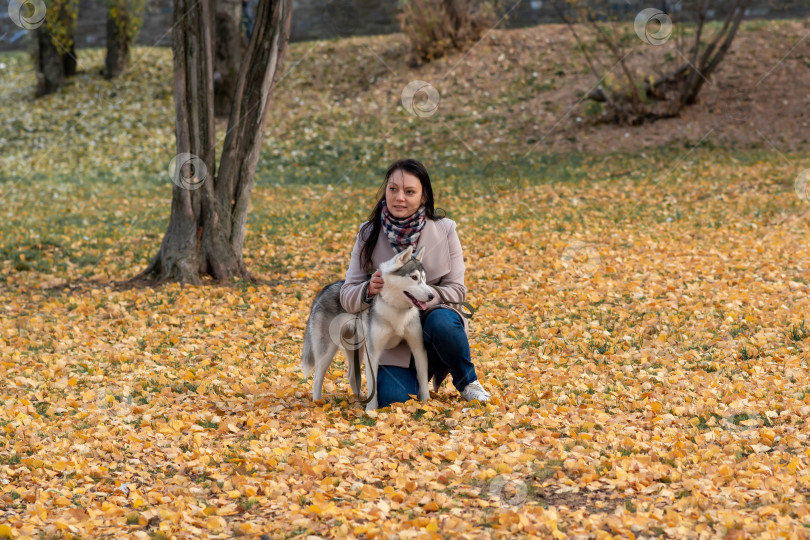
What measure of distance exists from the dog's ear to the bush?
56.2 feet

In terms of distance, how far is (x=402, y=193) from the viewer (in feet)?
16.8

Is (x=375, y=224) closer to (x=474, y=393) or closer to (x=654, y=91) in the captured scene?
(x=474, y=393)

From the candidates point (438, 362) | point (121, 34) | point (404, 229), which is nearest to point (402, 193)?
point (404, 229)

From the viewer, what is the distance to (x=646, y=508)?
3895mm

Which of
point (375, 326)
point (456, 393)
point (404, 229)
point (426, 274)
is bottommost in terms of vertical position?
point (456, 393)

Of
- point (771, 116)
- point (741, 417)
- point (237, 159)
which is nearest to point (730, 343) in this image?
point (741, 417)

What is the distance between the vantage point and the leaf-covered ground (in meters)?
4.07

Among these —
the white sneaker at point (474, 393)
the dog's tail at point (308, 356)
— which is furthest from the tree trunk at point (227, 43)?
the white sneaker at point (474, 393)

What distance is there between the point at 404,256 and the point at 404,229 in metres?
0.40

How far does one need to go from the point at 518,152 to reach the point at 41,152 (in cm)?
1116

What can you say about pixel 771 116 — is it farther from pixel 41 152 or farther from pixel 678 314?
pixel 41 152

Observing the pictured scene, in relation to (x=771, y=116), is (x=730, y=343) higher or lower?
lower

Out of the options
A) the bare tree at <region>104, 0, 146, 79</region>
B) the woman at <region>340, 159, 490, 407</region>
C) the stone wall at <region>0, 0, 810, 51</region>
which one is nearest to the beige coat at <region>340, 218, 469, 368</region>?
the woman at <region>340, 159, 490, 407</region>

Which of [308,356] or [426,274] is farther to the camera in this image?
[308,356]
